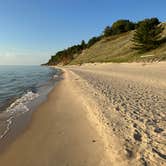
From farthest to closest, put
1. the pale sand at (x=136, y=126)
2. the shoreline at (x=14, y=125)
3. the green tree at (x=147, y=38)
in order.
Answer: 1. the green tree at (x=147, y=38)
2. the shoreline at (x=14, y=125)
3. the pale sand at (x=136, y=126)

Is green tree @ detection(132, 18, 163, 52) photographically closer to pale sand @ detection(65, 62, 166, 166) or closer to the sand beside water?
pale sand @ detection(65, 62, 166, 166)

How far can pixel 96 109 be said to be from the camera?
7.98 m

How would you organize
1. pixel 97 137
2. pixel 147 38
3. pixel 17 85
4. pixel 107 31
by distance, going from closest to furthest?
pixel 97 137 → pixel 17 85 → pixel 147 38 → pixel 107 31

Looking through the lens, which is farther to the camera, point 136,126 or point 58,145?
point 136,126

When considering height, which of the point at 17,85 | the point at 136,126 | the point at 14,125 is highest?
the point at 136,126

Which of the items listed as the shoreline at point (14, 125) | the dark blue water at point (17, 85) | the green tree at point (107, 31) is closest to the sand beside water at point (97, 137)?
the shoreline at point (14, 125)

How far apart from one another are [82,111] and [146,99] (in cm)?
301

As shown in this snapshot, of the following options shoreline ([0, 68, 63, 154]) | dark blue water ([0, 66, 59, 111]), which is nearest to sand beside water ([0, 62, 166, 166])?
shoreline ([0, 68, 63, 154])

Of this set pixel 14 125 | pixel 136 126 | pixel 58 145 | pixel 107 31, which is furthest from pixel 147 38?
pixel 107 31

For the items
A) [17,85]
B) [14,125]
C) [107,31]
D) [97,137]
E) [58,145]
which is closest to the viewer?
[58,145]

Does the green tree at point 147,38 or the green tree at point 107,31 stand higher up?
the green tree at point 107,31

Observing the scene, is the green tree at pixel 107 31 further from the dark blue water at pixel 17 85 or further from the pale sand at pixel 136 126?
the pale sand at pixel 136 126

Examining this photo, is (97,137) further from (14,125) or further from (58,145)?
(14,125)

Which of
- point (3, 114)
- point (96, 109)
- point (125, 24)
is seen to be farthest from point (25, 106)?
point (125, 24)
